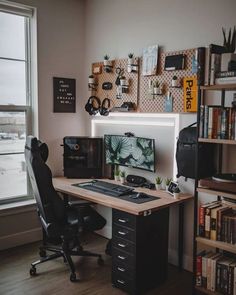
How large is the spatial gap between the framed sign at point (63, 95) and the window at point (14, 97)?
273mm

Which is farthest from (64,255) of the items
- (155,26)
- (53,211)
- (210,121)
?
(155,26)

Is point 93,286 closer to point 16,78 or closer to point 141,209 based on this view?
point 141,209

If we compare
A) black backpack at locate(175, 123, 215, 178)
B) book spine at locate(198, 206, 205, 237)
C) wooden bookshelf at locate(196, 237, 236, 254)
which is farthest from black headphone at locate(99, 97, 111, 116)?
wooden bookshelf at locate(196, 237, 236, 254)

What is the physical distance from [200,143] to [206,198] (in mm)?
593

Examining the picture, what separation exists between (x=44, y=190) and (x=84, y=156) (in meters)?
1.05

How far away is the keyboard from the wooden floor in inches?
28.4

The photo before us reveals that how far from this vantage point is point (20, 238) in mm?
3580

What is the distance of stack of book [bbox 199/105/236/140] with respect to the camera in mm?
2305

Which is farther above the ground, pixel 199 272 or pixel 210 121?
pixel 210 121

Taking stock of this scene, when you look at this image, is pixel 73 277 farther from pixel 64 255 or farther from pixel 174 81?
pixel 174 81

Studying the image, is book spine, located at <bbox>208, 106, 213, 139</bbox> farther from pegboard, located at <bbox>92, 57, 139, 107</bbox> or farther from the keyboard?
pegboard, located at <bbox>92, 57, 139, 107</bbox>

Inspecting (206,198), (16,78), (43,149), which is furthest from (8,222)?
(206,198)

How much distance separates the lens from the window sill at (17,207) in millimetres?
3424

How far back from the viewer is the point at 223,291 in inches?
95.6
